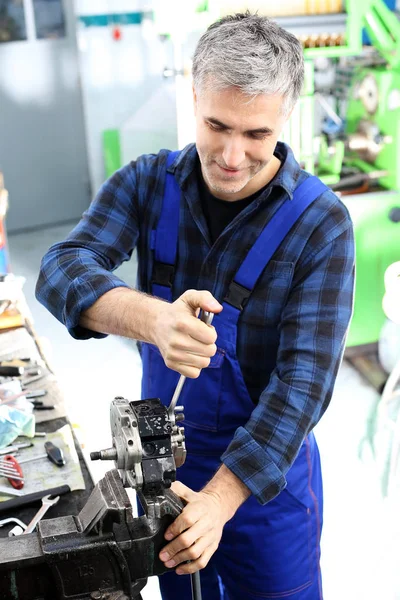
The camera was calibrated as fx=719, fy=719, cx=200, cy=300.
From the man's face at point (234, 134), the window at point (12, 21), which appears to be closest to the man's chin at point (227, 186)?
the man's face at point (234, 134)

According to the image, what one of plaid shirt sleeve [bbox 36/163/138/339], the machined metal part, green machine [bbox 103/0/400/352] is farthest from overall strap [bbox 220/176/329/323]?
the machined metal part

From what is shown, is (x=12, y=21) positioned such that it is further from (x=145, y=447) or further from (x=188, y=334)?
(x=145, y=447)

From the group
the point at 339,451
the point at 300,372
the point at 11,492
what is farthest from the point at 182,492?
the point at 339,451

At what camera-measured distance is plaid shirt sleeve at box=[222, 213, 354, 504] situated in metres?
1.31

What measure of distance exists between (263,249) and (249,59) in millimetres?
362

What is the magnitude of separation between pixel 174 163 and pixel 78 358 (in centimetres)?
262

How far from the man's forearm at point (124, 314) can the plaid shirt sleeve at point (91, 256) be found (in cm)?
2

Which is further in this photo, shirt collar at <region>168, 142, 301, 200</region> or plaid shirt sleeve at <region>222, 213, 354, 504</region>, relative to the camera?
shirt collar at <region>168, 142, 301, 200</region>

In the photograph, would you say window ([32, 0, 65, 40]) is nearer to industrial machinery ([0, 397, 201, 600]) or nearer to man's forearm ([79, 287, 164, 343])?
man's forearm ([79, 287, 164, 343])

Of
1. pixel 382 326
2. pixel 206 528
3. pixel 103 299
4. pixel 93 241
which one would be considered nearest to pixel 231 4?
pixel 382 326

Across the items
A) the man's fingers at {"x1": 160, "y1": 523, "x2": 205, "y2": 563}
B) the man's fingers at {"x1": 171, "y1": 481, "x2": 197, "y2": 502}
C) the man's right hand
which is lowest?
the man's fingers at {"x1": 160, "y1": 523, "x2": 205, "y2": 563}

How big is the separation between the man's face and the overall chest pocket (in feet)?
0.58

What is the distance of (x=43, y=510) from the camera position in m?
1.51

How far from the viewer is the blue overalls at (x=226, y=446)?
145 cm
